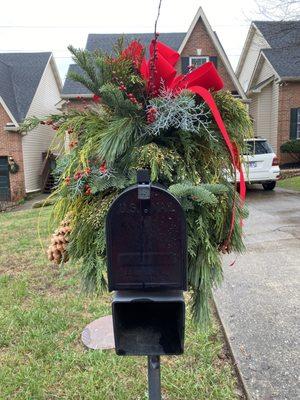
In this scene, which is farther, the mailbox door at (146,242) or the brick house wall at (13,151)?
the brick house wall at (13,151)

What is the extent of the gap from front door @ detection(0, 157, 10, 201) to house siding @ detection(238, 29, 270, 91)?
40.1 ft

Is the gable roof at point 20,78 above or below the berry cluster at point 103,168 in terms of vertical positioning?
above

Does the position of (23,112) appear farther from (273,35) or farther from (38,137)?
(273,35)

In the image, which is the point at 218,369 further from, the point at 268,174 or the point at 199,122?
the point at 268,174

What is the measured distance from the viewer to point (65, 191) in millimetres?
1390

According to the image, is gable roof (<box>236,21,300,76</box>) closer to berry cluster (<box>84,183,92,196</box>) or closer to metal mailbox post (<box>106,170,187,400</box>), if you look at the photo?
berry cluster (<box>84,183,92,196</box>)

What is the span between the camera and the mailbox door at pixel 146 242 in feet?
3.63

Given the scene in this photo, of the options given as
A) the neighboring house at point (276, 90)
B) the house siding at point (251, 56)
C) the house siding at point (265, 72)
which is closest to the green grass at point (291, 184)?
the neighboring house at point (276, 90)

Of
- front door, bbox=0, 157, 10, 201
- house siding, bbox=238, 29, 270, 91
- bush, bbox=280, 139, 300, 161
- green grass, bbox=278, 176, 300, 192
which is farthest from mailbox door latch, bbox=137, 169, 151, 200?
house siding, bbox=238, 29, 270, 91

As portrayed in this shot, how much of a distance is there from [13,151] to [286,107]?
1142 centimetres

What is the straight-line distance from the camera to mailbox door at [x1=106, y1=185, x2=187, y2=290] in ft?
3.63

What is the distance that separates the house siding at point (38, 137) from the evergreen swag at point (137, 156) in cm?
1514

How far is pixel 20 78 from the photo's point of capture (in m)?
18.7

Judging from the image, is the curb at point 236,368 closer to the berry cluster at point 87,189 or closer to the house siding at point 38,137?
the berry cluster at point 87,189
